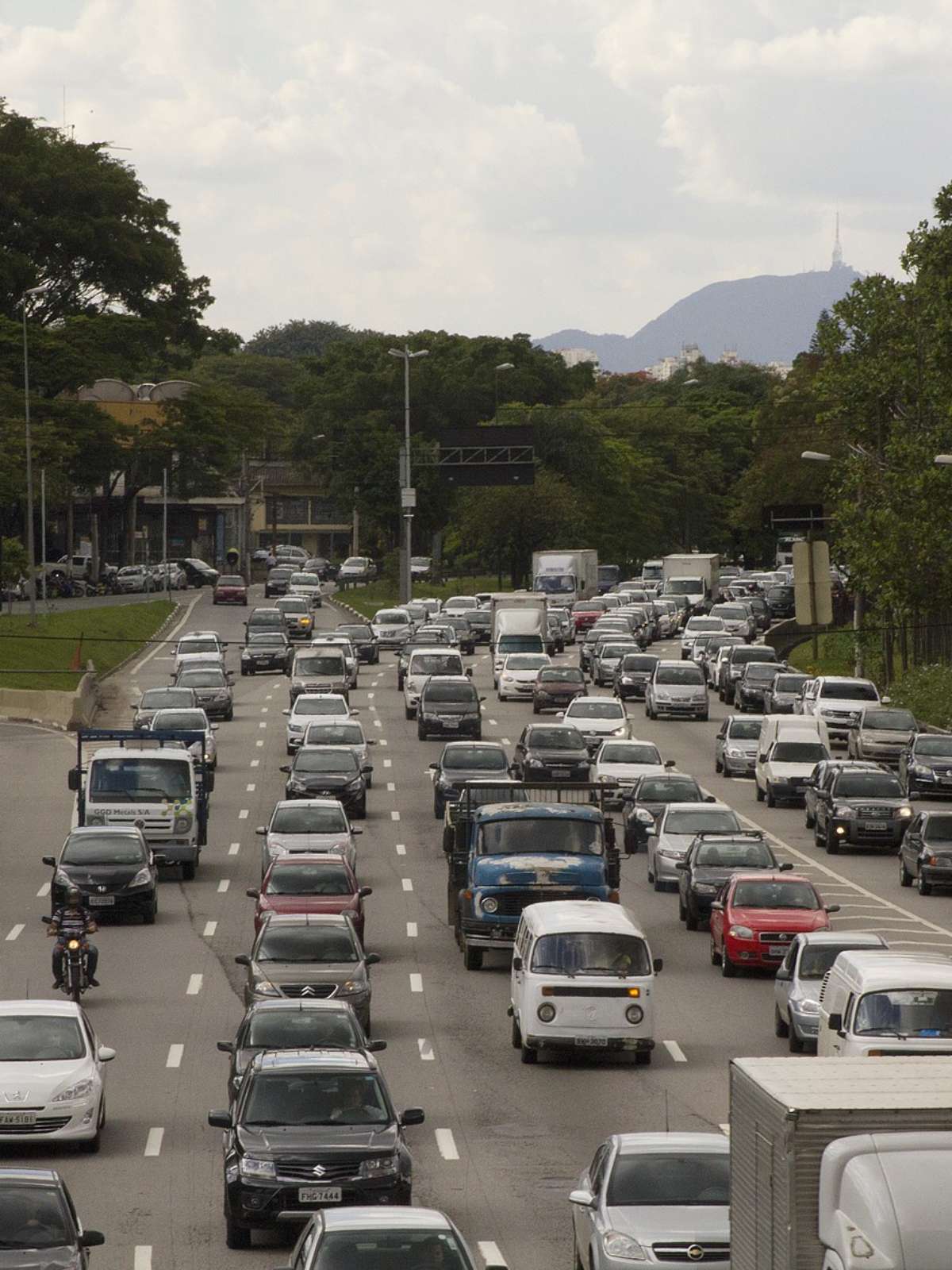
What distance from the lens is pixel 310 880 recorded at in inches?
1284

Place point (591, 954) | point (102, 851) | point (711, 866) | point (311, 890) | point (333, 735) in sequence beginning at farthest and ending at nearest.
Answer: point (333, 735), point (102, 851), point (711, 866), point (311, 890), point (591, 954)

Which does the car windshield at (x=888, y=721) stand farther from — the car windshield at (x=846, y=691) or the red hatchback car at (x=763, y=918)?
the red hatchback car at (x=763, y=918)

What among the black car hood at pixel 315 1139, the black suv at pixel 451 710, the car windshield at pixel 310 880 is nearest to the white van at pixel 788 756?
the black suv at pixel 451 710

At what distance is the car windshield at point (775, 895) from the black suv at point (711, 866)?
304 cm

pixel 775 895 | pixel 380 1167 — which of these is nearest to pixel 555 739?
pixel 775 895

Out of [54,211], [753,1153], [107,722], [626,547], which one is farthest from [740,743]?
[626,547]

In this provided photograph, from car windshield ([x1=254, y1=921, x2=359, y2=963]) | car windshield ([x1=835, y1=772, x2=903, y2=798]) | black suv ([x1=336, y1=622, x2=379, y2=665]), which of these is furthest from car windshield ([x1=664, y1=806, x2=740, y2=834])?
black suv ([x1=336, y1=622, x2=379, y2=665])

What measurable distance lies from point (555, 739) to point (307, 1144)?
31.5m

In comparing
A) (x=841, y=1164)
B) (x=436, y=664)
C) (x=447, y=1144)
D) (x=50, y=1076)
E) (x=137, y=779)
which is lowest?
(x=447, y=1144)

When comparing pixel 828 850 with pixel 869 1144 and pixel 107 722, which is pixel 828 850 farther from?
pixel 869 1144

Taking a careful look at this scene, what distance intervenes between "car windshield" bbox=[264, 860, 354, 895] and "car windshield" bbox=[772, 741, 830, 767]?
61.3 ft

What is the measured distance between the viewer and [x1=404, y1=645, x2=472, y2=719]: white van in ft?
210

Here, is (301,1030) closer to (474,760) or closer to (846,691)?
(474,760)

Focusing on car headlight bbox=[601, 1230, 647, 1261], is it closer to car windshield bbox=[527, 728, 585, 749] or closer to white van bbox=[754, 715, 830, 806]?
white van bbox=[754, 715, 830, 806]
